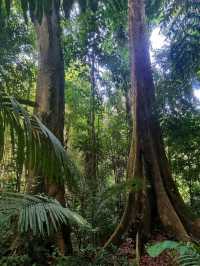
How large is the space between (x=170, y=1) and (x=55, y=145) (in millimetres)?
6406

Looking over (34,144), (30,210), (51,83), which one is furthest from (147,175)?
(34,144)

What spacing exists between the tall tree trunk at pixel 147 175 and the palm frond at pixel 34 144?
3.15 m

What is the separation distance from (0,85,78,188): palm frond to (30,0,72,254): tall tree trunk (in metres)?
2.82

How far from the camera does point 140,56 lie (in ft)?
21.6

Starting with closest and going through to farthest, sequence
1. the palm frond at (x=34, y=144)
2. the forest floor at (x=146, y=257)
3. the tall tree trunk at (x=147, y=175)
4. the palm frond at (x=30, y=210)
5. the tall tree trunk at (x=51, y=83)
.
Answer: the palm frond at (x=34, y=144) → the palm frond at (x=30, y=210) → the forest floor at (x=146, y=257) → the tall tree trunk at (x=51, y=83) → the tall tree trunk at (x=147, y=175)

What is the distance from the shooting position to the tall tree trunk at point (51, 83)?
527cm

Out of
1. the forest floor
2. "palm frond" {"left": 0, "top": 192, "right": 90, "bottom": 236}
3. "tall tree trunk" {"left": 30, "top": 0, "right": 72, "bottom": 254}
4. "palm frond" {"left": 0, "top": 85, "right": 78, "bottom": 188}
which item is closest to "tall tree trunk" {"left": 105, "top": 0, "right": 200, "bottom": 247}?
the forest floor

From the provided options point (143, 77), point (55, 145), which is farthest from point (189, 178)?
point (55, 145)

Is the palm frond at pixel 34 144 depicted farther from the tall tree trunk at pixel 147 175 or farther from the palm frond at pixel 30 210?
the tall tree trunk at pixel 147 175

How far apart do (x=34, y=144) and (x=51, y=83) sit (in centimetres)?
347

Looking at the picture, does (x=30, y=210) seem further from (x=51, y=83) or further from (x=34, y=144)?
(x=51, y=83)

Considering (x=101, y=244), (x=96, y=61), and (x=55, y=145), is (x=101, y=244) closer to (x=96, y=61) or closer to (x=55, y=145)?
(x=55, y=145)

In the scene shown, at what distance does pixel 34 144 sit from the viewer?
2.15 meters

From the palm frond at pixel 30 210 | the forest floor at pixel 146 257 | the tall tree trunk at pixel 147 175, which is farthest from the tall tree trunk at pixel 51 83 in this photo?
the palm frond at pixel 30 210
